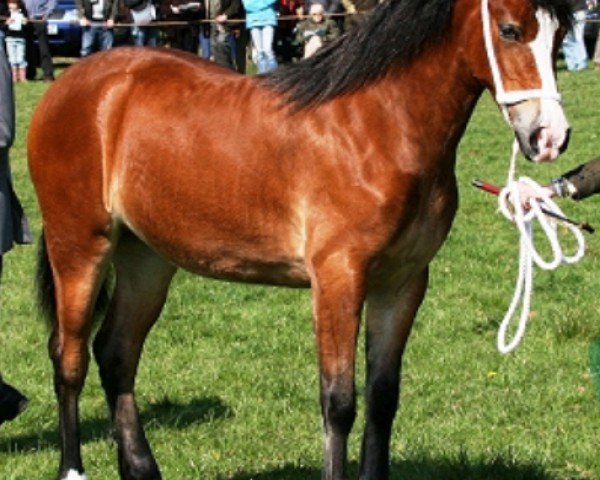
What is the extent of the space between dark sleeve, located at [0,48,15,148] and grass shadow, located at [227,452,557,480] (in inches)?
66.2

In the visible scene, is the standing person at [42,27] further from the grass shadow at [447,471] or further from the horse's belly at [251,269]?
the horse's belly at [251,269]

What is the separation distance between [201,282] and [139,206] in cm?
405

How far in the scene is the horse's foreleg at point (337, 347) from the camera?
5.11m

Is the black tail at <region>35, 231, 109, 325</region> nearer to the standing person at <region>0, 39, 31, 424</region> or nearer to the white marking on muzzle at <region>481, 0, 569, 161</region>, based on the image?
the standing person at <region>0, 39, 31, 424</region>

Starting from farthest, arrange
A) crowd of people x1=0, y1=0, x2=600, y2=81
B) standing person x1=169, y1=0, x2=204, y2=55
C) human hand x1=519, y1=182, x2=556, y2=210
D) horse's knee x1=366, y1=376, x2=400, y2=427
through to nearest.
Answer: standing person x1=169, y1=0, x2=204, y2=55 < crowd of people x1=0, y1=0, x2=600, y2=81 < horse's knee x1=366, y1=376, x2=400, y2=427 < human hand x1=519, y1=182, x2=556, y2=210

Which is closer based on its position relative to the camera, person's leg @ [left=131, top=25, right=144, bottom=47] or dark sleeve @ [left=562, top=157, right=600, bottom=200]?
dark sleeve @ [left=562, top=157, right=600, bottom=200]

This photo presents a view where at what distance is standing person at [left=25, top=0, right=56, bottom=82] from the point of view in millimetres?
24281

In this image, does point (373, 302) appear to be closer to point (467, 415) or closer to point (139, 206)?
point (139, 206)

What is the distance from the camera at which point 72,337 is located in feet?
20.1

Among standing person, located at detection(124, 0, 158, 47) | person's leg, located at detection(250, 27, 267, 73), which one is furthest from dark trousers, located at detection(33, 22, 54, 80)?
person's leg, located at detection(250, 27, 267, 73)

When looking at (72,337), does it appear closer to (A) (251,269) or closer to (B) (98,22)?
(A) (251,269)

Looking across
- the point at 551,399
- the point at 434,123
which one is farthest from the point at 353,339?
the point at 551,399

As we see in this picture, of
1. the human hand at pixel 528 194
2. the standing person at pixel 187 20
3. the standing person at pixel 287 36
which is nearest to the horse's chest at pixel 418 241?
the human hand at pixel 528 194

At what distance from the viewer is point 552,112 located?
4.82m
